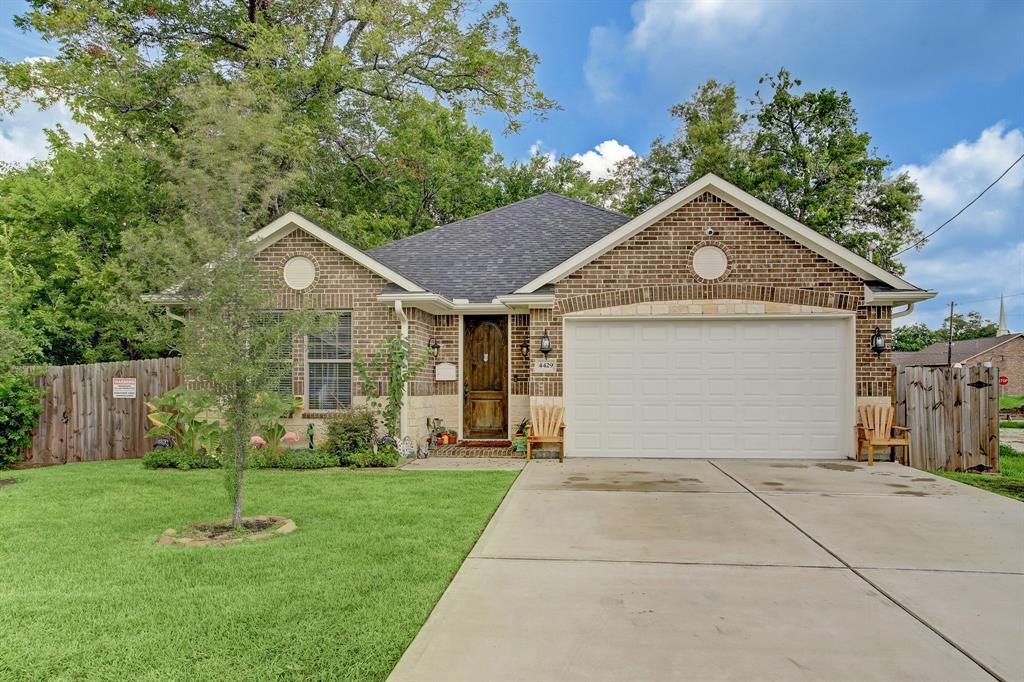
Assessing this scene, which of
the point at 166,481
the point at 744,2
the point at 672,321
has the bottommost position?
the point at 166,481

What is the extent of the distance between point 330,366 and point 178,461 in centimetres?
292

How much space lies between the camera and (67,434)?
11688 mm

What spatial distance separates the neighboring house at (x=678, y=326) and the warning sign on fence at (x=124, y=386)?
3408 millimetres

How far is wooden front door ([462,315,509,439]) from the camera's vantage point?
508 inches

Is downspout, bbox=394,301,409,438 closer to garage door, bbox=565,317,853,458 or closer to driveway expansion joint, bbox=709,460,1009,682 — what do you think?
garage door, bbox=565,317,853,458

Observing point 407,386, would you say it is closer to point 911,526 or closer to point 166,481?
point 166,481

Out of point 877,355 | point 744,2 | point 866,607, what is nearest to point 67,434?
point 866,607

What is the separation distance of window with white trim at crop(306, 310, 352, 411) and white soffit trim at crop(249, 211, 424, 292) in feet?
3.35

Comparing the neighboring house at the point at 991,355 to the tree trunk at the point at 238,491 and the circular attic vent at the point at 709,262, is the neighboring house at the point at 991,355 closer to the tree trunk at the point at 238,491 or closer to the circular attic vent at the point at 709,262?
the circular attic vent at the point at 709,262

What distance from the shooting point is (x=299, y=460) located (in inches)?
406

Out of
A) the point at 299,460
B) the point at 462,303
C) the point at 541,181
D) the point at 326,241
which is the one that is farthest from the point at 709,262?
the point at 541,181

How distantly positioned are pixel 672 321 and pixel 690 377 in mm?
1059

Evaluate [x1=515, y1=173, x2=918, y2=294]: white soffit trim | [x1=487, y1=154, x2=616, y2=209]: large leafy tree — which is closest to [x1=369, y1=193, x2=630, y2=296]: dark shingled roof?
[x1=515, y1=173, x2=918, y2=294]: white soffit trim

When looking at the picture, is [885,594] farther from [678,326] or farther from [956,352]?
[956,352]
